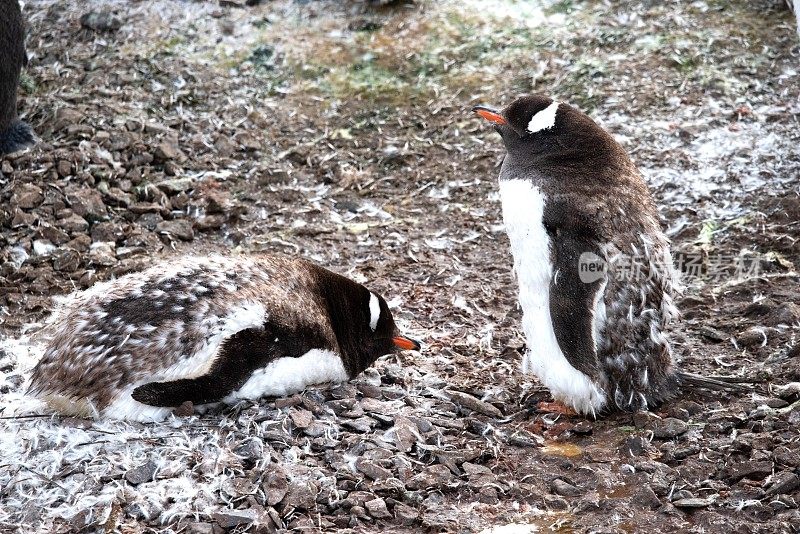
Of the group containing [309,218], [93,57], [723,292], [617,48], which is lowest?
[723,292]

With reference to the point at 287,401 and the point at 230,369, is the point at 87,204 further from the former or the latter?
the point at 287,401

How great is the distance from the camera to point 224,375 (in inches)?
162

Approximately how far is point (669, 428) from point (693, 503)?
0.64 meters

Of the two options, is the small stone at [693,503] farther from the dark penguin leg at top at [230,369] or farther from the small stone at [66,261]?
the small stone at [66,261]

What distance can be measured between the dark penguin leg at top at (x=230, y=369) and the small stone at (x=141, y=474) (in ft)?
1.30

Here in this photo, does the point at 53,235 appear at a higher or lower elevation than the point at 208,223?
higher

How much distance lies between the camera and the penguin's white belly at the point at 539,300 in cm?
441

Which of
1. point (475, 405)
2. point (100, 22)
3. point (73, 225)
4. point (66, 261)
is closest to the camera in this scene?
point (475, 405)

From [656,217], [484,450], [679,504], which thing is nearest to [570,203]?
[656,217]

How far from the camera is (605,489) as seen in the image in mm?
3758

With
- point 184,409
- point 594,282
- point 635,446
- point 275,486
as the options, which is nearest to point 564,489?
point 635,446

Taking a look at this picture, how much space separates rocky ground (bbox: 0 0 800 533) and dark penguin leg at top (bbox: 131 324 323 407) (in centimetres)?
12

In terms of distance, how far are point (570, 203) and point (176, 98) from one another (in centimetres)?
410

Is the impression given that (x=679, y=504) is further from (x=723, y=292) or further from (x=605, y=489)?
(x=723, y=292)
